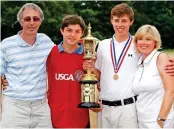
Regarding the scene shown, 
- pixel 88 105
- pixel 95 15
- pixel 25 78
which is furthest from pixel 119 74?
pixel 95 15

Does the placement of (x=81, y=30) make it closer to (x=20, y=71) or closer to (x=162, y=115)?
(x=20, y=71)

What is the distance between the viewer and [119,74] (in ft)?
15.2

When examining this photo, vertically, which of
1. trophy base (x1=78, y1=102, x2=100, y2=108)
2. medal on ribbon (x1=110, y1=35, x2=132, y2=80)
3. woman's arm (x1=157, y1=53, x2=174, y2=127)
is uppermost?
medal on ribbon (x1=110, y1=35, x2=132, y2=80)

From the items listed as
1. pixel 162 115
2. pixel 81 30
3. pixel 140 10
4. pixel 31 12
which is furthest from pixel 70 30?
pixel 140 10

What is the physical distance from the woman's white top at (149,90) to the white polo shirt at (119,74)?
144 millimetres

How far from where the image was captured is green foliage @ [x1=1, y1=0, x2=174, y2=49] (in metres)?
26.7

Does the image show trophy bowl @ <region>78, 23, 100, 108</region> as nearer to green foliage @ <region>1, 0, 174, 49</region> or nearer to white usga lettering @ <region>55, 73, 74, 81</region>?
white usga lettering @ <region>55, 73, 74, 81</region>

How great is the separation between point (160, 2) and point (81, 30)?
29.7m

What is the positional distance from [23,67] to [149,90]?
1.39 m

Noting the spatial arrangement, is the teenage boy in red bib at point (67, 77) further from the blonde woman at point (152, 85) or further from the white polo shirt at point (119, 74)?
the blonde woman at point (152, 85)

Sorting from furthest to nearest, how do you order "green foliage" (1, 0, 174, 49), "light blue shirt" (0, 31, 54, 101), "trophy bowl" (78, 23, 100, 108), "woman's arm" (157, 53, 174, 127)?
"green foliage" (1, 0, 174, 49) → "trophy bowl" (78, 23, 100, 108) → "light blue shirt" (0, 31, 54, 101) → "woman's arm" (157, 53, 174, 127)

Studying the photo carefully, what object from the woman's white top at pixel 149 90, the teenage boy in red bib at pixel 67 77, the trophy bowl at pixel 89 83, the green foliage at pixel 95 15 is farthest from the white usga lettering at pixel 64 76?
the green foliage at pixel 95 15

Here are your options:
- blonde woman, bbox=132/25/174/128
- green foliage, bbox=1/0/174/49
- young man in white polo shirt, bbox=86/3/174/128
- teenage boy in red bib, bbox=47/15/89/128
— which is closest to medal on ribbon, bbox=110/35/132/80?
young man in white polo shirt, bbox=86/3/174/128

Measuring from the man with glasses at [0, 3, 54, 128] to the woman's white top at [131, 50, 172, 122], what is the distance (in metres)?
1.05
